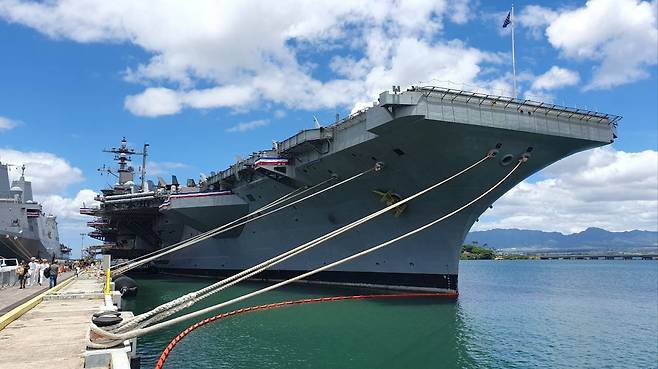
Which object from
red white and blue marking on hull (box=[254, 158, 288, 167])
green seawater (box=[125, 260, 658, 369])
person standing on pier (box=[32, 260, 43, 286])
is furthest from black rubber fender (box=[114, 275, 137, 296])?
red white and blue marking on hull (box=[254, 158, 288, 167])

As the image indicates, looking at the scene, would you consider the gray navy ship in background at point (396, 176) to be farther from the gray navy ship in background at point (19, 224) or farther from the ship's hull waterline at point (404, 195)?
the gray navy ship in background at point (19, 224)

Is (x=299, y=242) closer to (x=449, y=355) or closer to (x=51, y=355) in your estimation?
(x=449, y=355)

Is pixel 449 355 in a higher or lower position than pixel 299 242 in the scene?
lower

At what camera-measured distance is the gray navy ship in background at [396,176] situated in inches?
502

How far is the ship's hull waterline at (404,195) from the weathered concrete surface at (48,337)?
8.61 metres

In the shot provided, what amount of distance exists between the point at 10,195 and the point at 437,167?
32800 millimetres

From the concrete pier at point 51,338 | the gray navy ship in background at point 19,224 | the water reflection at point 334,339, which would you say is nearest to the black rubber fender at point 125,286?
the water reflection at point 334,339

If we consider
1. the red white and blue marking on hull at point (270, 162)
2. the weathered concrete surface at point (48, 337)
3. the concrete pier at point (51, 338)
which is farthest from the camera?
the red white and blue marking on hull at point (270, 162)

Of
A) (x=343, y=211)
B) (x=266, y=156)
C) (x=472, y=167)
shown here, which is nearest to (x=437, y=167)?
(x=472, y=167)

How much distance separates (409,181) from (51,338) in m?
11.0

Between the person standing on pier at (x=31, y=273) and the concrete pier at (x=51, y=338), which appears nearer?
the concrete pier at (x=51, y=338)

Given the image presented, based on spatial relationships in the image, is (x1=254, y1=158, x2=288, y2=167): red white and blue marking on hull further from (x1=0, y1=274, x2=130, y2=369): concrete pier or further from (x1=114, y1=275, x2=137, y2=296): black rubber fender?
(x1=0, y1=274, x2=130, y2=369): concrete pier

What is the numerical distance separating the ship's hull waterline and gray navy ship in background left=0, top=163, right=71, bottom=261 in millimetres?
19272

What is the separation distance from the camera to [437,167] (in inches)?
560
